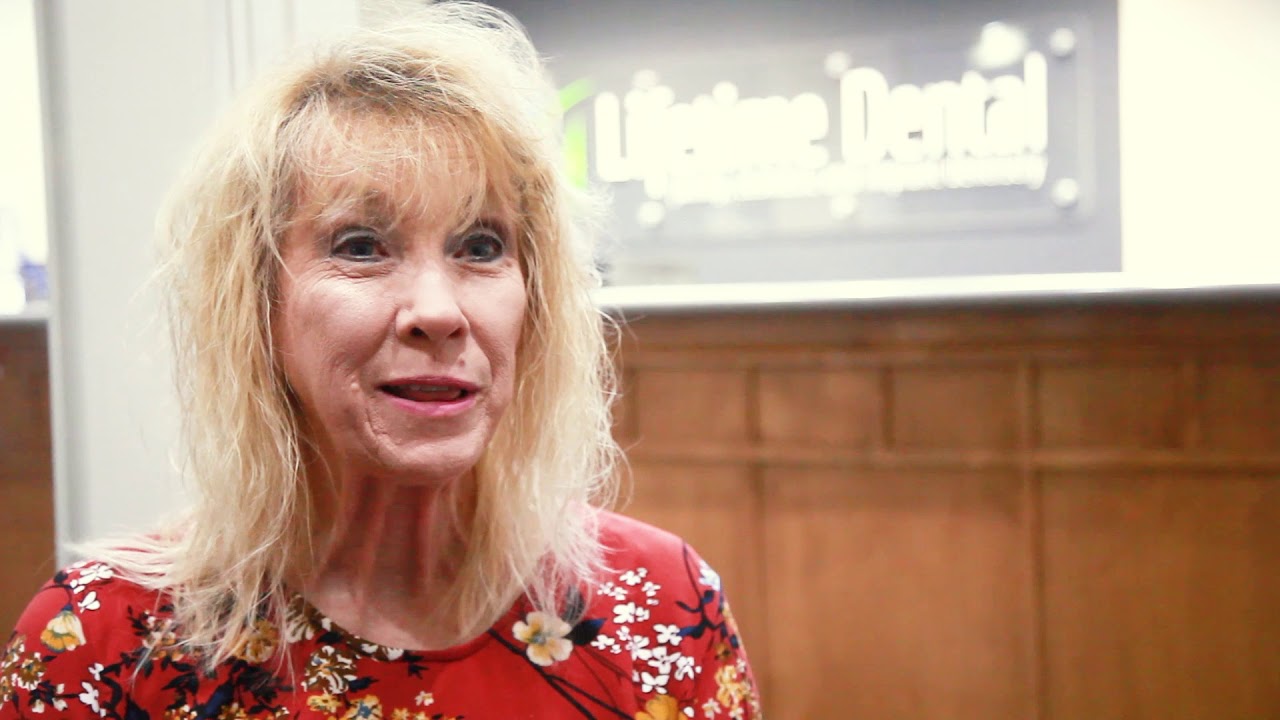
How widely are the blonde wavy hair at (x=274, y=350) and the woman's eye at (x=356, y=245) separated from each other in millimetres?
55

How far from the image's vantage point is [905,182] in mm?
3477

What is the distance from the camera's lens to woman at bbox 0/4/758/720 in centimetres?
80

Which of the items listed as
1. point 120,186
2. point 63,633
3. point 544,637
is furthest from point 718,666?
point 120,186

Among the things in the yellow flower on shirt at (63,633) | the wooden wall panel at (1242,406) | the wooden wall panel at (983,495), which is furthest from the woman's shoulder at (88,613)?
the wooden wall panel at (1242,406)

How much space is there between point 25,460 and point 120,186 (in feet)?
1.40

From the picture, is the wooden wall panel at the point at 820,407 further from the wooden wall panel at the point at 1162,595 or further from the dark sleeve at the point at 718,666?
the dark sleeve at the point at 718,666

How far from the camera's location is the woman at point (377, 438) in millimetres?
796

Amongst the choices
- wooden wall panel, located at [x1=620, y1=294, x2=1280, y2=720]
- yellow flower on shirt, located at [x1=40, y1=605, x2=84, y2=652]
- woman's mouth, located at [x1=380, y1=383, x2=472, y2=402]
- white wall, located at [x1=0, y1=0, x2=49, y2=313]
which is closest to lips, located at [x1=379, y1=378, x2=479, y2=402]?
woman's mouth, located at [x1=380, y1=383, x2=472, y2=402]

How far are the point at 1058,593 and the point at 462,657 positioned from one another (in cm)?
132

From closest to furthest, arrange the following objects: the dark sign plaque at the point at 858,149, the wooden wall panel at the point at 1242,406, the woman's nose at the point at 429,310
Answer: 1. the woman's nose at the point at 429,310
2. the wooden wall panel at the point at 1242,406
3. the dark sign plaque at the point at 858,149

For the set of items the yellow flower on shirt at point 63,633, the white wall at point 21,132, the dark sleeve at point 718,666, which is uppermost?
the white wall at point 21,132

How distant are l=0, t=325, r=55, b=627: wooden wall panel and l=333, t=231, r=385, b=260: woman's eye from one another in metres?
0.82

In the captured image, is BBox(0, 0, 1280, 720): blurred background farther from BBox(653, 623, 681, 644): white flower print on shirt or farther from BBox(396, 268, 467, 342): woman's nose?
BBox(653, 623, 681, 644): white flower print on shirt

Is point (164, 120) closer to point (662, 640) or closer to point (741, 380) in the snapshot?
point (662, 640)
